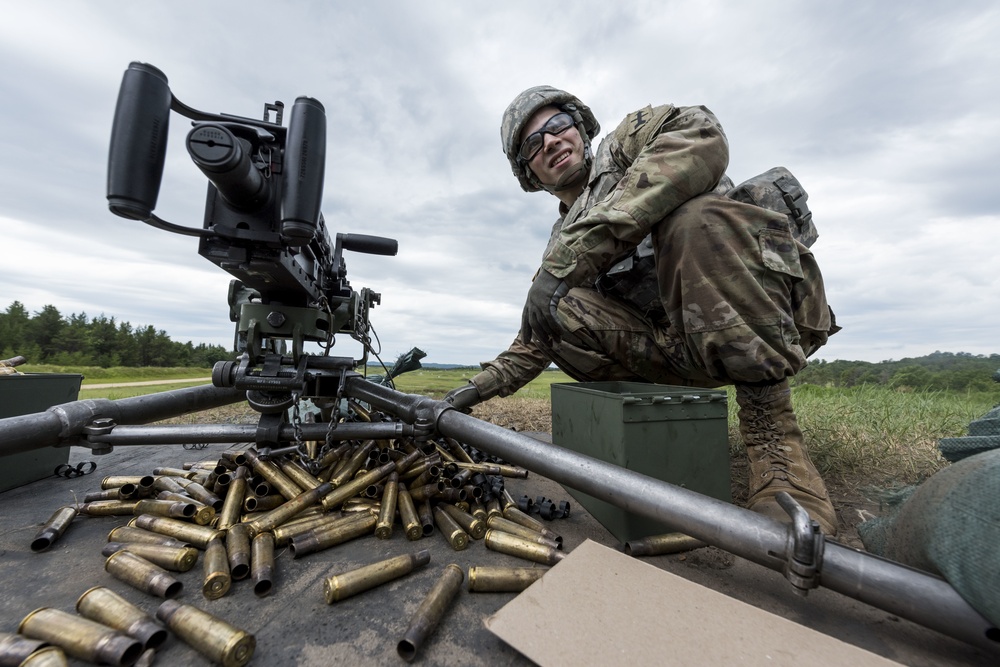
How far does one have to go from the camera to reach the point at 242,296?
273 cm

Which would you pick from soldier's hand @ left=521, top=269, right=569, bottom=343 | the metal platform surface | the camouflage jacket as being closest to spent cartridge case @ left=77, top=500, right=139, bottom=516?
the metal platform surface

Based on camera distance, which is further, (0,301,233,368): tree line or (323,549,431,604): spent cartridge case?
(0,301,233,368): tree line

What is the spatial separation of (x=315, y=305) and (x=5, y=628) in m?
1.68

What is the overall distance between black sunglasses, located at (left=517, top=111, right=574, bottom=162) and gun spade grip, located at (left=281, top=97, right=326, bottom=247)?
2081mm

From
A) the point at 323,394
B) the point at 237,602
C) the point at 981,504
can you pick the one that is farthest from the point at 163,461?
the point at 981,504

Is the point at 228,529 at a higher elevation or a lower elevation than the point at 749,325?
lower

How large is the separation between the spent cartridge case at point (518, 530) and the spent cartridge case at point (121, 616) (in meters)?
1.15

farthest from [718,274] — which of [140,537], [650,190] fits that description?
[140,537]

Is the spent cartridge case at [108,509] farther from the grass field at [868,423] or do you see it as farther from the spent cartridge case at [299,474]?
the grass field at [868,423]

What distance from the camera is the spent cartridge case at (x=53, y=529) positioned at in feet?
5.72

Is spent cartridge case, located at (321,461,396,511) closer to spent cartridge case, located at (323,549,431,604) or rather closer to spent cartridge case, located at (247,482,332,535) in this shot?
spent cartridge case, located at (247,482,332,535)

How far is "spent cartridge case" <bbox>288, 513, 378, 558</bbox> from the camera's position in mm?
1705

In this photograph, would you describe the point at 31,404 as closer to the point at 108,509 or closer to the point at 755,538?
the point at 108,509

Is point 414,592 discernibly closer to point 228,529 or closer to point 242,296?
point 228,529
